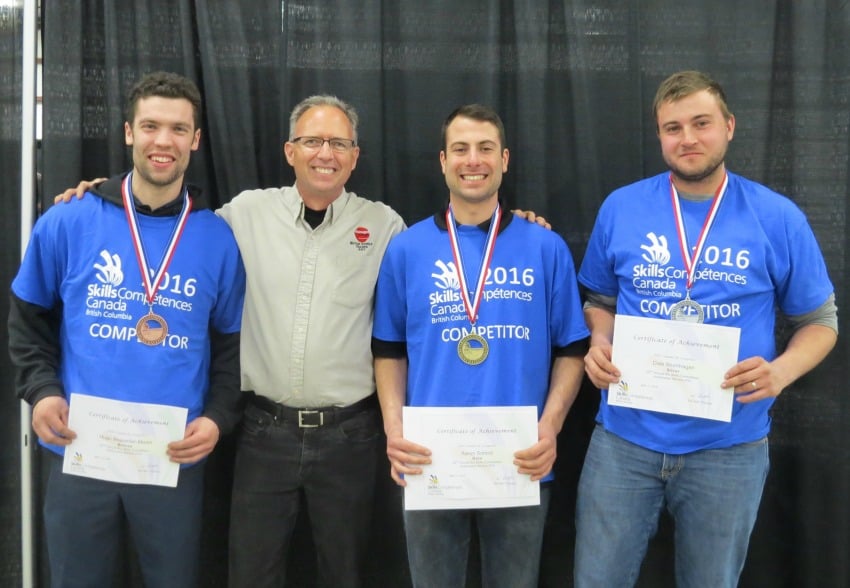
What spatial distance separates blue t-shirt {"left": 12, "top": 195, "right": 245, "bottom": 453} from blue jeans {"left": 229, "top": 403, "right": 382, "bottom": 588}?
0.28 meters

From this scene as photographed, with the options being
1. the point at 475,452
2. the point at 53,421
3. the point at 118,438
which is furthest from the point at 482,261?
the point at 53,421

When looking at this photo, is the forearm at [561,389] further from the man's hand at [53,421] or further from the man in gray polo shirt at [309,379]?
the man's hand at [53,421]

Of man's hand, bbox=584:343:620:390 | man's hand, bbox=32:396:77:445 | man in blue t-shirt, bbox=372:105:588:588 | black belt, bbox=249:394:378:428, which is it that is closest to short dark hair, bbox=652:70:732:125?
man in blue t-shirt, bbox=372:105:588:588

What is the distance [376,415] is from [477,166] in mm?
891

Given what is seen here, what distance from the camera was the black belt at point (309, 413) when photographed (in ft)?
7.06

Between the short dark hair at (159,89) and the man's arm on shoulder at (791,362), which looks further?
the short dark hair at (159,89)

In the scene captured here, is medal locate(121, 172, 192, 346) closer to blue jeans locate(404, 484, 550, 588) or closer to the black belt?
the black belt

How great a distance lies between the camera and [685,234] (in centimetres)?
198

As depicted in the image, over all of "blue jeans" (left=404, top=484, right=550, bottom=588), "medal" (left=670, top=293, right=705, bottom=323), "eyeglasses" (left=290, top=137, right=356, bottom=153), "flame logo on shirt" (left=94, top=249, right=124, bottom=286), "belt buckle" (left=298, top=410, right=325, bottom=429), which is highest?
"eyeglasses" (left=290, top=137, right=356, bottom=153)

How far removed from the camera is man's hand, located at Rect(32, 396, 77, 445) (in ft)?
6.24

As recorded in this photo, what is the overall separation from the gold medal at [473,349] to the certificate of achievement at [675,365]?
39 cm

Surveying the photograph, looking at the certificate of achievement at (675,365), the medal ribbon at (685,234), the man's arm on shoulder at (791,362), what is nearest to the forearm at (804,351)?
the man's arm on shoulder at (791,362)

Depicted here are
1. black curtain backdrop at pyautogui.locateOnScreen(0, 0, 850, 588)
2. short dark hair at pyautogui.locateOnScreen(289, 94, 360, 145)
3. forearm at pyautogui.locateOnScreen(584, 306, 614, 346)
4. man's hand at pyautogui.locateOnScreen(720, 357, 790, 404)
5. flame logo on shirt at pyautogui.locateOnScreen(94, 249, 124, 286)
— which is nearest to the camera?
man's hand at pyautogui.locateOnScreen(720, 357, 790, 404)

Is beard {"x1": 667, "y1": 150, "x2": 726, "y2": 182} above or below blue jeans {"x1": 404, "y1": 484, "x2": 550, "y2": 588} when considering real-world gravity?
above
